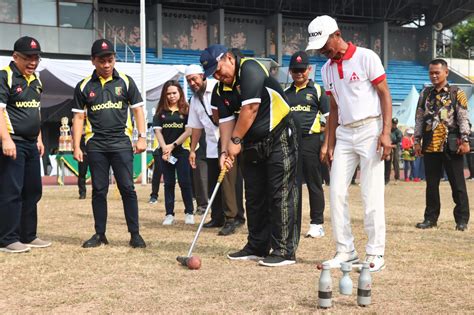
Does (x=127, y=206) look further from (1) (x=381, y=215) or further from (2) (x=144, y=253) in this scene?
(1) (x=381, y=215)

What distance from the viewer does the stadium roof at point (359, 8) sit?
132 feet

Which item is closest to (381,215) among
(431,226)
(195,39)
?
(431,226)

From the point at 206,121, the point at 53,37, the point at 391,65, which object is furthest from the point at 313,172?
the point at 391,65

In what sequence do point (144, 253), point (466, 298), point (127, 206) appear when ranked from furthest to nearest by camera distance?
1. point (127, 206)
2. point (144, 253)
3. point (466, 298)

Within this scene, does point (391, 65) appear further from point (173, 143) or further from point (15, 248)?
point (15, 248)

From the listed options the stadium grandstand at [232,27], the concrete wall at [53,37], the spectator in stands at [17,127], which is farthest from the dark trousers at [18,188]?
the concrete wall at [53,37]

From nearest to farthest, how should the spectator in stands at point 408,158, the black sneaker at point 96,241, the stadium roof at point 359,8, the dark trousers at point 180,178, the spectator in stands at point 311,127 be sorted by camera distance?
the black sneaker at point 96,241 < the spectator in stands at point 311,127 < the dark trousers at point 180,178 < the spectator in stands at point 408,158 < the stadium roof at point 359,8

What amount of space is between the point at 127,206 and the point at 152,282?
208 centimetres

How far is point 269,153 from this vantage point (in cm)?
611

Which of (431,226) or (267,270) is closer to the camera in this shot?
(267,270)

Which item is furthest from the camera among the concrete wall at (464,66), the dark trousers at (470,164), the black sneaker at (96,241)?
the concrete wall at (464,66)

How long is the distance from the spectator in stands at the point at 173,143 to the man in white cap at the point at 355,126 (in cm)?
393

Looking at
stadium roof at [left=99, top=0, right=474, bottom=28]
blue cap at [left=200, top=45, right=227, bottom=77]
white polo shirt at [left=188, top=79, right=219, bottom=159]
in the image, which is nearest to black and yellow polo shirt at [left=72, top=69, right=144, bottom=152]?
blue cap at [left=200, top=45, right=227, bottom=77]

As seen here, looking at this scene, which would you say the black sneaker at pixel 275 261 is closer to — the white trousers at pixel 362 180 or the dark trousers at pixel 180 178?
the white trousers at pixel 362 180
